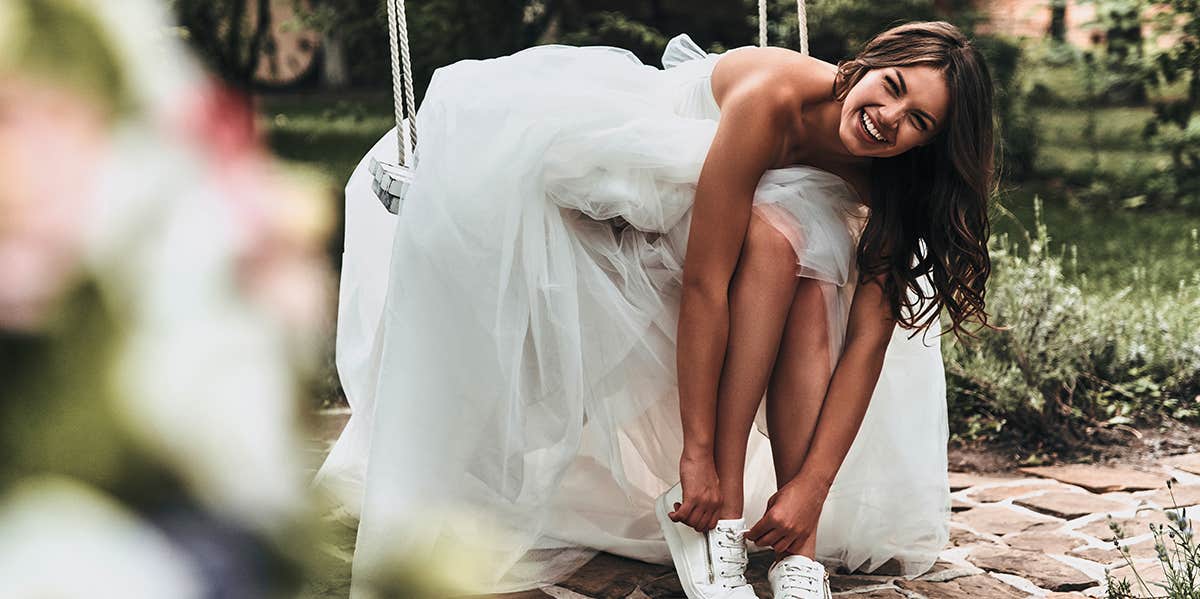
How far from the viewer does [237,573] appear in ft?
0.96

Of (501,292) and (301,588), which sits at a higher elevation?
(301,588)

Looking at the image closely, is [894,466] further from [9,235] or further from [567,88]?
[9,235]

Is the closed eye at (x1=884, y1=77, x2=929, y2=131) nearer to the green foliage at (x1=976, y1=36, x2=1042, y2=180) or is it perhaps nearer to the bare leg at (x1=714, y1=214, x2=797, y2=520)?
the bare leg at (x1=714, y1=214, x2=797, y2=520)

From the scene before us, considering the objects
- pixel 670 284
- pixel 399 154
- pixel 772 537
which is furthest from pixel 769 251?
pixel 399 154

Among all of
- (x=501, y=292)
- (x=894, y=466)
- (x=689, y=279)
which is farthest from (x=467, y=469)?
(x=894, y=466)

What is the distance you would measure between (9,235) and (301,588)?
0.12m

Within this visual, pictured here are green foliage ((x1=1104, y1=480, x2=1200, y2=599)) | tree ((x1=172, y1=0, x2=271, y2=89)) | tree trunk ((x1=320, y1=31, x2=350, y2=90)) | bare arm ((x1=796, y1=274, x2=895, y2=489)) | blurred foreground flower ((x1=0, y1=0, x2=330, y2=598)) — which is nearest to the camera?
blurred foreground flower ((x1=0, y1=0, x2=330, y2=598))

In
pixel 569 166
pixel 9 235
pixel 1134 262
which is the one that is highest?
pixel 9 235

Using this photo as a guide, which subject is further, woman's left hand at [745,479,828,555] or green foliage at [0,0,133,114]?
woman's left hand at [745,479,828,555]

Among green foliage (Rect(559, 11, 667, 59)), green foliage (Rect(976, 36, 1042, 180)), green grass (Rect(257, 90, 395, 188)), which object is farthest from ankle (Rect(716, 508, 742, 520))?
green foliage (Rect(976, 36, 1042, 180))

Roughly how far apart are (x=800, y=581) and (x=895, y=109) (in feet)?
2.28

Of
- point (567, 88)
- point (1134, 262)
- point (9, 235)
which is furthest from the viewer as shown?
point (1134, 262)

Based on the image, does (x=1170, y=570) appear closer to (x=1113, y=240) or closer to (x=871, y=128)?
(x=871, y=128)

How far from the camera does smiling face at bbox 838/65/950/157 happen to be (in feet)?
5.83
